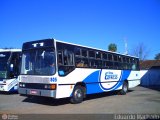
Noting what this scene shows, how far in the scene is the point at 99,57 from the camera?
1655 centimetres

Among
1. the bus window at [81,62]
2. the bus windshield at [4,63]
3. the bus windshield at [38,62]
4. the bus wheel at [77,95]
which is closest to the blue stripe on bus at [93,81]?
the bus wheel at [77,95]

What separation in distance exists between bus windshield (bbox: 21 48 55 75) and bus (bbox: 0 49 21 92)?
4595mm

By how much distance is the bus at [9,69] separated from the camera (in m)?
18.0

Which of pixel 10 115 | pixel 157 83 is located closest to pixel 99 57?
pixel 10 115

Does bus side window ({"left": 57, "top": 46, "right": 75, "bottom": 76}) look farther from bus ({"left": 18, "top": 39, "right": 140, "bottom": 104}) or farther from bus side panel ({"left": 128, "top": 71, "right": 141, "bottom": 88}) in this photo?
bus side panel ({"left": 128, "top": 71, "right": 141, "bottom": 88})

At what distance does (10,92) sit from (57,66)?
8606 mm

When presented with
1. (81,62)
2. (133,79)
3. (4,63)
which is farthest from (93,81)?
(133,79)

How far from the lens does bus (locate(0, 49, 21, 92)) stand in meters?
18.0

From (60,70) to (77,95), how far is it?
6.94 ft

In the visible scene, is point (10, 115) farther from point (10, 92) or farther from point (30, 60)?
point (10, 92)

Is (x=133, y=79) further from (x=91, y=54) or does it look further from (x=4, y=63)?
(x=4, y=63)

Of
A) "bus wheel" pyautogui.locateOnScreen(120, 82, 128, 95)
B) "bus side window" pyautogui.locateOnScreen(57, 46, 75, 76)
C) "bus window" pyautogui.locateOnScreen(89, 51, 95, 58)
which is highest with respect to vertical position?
"bus window" pyautogui.locateOnScreen(89, 51, 95, 58)

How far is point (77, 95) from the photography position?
13992 millimetres

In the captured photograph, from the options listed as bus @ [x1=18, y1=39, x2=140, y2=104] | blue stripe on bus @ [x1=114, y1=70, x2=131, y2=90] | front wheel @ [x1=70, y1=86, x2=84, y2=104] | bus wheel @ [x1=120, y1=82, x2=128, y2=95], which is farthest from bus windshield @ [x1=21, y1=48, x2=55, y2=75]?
bus wheel @ [x1=120, y1=82, x2=128, y2=95]
